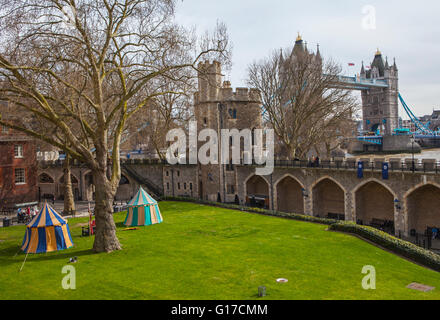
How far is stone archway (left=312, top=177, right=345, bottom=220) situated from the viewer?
31328mm

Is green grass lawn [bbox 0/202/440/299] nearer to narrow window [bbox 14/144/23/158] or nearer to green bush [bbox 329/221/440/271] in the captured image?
green bush [bbox 329/221/440/271]

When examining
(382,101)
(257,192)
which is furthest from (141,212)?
(382,101)

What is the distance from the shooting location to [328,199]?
32.1 meters

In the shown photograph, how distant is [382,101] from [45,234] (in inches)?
4219

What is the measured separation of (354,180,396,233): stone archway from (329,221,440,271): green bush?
7.44m

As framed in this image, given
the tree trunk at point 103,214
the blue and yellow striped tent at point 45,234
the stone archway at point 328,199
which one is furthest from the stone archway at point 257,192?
the blue and yellow striped tent at point 45,234

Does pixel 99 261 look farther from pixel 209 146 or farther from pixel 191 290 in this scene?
pixel 209 146

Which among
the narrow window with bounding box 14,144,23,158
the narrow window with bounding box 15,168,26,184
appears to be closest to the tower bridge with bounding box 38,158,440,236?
the narrow window with bounding box 15,168,26,184

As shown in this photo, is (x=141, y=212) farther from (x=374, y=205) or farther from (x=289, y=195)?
(x=374, y=205)

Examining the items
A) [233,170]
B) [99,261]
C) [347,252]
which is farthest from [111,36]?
[233,170]

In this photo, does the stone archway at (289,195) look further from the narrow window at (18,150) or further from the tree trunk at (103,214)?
the narrow window at (18,150)

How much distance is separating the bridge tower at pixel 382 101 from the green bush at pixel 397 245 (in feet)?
302

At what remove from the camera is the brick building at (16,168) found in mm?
35750
